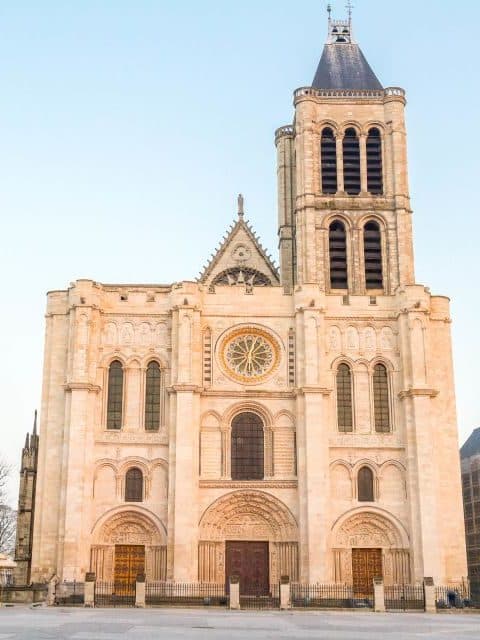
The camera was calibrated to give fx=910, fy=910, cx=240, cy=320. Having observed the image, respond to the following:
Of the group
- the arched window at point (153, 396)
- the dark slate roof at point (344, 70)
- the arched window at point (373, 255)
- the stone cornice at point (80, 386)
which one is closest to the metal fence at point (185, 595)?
the arched window at point (153, 396)

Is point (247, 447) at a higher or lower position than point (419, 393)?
lower

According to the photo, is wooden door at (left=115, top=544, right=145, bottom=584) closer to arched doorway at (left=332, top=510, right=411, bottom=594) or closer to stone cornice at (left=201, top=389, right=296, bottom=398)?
stone cornice at (left=201, top=389, right=296, bottom=398)

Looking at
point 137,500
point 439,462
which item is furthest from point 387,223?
point 137,500

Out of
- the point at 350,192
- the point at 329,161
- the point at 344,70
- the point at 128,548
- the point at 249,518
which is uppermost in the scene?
the point at 344,70

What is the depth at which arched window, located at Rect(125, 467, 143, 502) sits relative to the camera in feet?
125

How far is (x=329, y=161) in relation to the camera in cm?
4603

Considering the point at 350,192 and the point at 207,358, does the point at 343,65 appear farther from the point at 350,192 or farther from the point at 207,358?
the point at 207,358

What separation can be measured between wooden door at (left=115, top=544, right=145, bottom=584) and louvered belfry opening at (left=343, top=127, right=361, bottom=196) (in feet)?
65.9

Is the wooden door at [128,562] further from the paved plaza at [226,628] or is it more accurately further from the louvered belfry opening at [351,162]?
the louvered belfry opening at [351,162]

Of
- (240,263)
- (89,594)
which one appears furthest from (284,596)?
(240,263)

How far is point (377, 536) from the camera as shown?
38.4 m

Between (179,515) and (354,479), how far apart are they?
763 cm

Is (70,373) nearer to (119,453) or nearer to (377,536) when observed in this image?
(119,453)

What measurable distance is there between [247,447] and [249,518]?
300 cm
